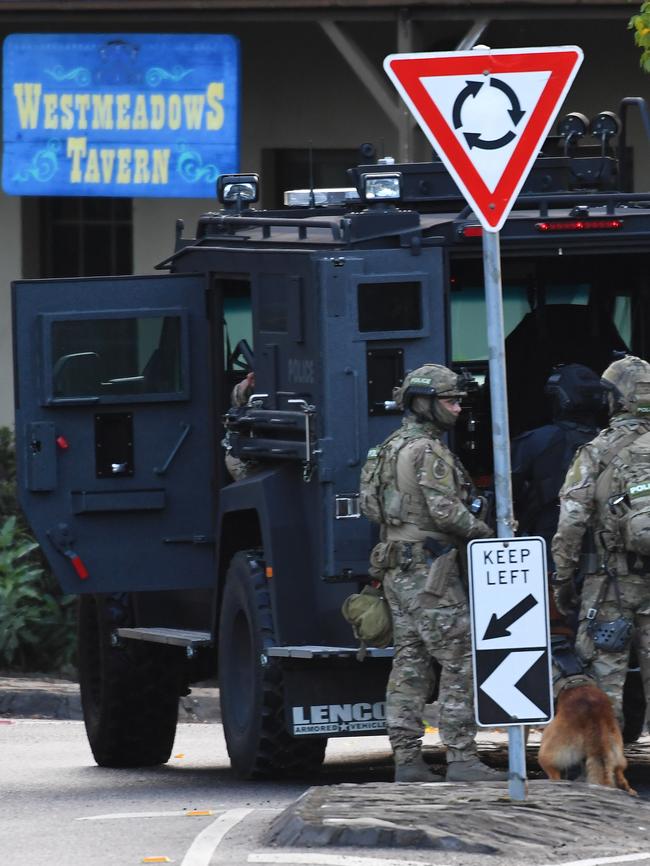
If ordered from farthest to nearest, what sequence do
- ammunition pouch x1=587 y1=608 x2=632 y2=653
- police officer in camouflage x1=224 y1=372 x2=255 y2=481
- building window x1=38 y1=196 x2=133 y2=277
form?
1. building window x1=38 y1=196 x2=133 y2=277
2. police officer in camouflage x1=224 y1=372 x2=255 y2=481
3. ammunition pouch x1=587 y1=608 x2=632 y2=653

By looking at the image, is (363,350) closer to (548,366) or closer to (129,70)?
(548,366)

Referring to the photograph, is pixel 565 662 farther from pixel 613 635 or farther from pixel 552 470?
pixel 552 470

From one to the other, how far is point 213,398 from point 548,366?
1.66 m

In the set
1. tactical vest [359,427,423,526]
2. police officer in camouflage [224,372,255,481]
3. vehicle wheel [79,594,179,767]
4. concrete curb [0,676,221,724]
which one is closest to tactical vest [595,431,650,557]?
tactical vest [359,427,423,526]

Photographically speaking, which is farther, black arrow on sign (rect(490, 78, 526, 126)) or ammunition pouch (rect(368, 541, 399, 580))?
ammunition pouch (rect(368, 541, 399, 580))

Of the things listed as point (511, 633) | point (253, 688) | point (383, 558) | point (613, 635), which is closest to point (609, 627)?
point (613, 635)

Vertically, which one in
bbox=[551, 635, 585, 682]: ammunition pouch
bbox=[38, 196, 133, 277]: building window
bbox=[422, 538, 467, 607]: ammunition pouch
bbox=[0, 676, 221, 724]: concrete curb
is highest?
bbox=[38, 196, 133, 277]: building window

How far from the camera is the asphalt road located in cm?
733

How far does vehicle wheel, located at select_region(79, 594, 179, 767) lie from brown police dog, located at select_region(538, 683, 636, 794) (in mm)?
3489

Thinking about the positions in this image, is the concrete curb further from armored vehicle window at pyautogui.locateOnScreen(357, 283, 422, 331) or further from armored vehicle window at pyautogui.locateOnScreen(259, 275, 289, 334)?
armored vehicle window at pyautogui.locateOnScreen(357, 283, 422, 331)

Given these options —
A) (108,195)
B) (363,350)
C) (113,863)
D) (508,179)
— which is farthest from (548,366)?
(108,195)

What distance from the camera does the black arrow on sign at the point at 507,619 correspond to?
7527 mm

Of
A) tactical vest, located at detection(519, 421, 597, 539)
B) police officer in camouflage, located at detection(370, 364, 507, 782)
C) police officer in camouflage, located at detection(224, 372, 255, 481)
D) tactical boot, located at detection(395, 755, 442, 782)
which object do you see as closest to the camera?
police officer in camouflage, located at detection(370, 364, 507, 782)

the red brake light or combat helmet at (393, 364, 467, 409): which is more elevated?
the red brake light
